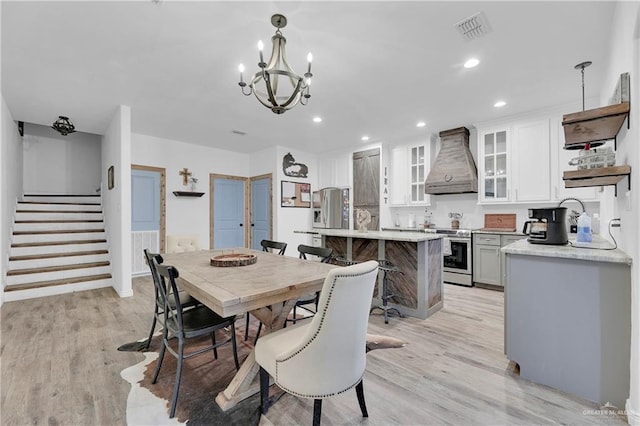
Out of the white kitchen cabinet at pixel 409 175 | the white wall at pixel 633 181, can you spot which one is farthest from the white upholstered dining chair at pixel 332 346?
the white kitchen cabinet at pixel 409 175

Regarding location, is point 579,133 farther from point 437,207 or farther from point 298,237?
point 298,237

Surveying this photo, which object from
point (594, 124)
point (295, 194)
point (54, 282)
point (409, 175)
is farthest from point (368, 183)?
point (54, 282)

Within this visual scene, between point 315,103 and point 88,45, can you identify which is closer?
point 88,45

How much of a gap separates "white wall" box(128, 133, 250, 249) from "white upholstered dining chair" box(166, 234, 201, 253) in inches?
92.1

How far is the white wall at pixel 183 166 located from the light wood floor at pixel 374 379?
2.72 meters

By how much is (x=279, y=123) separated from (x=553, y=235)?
3.79m

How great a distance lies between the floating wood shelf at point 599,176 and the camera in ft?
5.32

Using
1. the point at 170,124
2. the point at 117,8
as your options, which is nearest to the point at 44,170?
the point at 170,124

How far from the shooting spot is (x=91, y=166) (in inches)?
260

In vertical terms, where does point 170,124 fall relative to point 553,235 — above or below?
above

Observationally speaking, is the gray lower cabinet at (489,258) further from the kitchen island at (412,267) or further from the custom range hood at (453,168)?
the kitchen island at (412,267)

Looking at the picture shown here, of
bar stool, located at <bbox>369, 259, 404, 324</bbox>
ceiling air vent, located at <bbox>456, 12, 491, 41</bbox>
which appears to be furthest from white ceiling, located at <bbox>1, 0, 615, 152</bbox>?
bar stool, located at <bbox>369, 259, 404, 324</bbox>

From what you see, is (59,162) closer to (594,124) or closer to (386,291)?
(386,291)

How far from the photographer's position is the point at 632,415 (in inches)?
58.5
